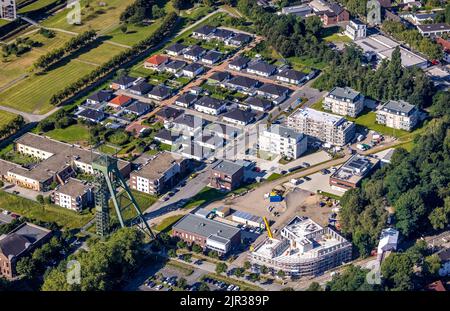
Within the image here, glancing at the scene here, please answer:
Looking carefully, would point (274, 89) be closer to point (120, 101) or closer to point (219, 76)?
point (219, 76)

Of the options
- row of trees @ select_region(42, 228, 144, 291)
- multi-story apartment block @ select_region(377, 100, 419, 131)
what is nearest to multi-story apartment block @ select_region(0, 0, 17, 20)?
multi-story apartment block @ select_region(377, 100, 419, 131)

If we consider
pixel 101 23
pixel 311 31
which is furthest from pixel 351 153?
pixel 101 23

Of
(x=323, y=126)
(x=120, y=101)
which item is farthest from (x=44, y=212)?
(x=323, y=126)

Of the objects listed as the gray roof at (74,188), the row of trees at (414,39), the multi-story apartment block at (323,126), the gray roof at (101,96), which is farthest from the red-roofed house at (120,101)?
the row of trees at (414,39)

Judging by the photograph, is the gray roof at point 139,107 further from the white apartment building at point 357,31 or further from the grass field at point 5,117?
the white apartment building at point 357,31

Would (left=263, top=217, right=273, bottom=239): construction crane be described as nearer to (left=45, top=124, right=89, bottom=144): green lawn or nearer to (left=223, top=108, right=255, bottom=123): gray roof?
(left=223, top=108, right=255, bottom=123): gray roof

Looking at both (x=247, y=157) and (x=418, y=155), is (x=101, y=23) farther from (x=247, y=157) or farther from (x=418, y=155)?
(x=418, y=155)
